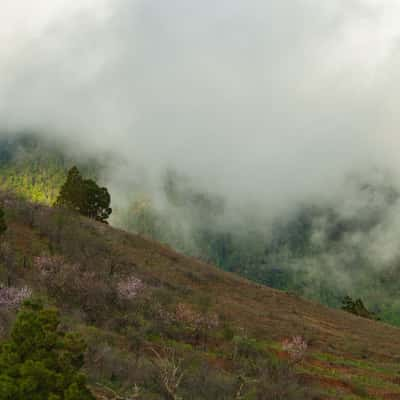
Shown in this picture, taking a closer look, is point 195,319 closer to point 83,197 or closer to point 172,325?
point 172,325

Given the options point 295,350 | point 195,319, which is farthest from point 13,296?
point 295,350

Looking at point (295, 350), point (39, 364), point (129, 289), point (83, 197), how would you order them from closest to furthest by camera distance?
point (39, 364) → point (295, 350) → point (129, 289) → point (83, 197)

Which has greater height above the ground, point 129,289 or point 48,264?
point 129,289

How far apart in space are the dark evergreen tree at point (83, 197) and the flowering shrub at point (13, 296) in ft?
133

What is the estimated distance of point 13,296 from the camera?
24969mm

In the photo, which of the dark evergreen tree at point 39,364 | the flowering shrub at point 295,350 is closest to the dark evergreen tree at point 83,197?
the flowering shrub at point 295,350

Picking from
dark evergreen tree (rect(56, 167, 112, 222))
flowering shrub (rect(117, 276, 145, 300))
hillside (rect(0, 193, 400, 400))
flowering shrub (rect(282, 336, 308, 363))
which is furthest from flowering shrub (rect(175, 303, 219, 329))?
dark evergreen tree (rect(56, 167, 112, 222))

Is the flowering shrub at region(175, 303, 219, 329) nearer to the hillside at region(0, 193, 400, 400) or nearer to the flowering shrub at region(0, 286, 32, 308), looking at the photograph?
the hillside at region(0, 193, 400, 400)

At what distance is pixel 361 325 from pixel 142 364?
132 ft

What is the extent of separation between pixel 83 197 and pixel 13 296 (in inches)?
1748

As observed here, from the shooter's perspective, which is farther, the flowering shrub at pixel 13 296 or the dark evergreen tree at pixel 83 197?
the dark evergreen tree at pixel 83 197

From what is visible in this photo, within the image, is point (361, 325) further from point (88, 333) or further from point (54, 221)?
point (88, 333)

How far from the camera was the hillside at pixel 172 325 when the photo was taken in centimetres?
2158

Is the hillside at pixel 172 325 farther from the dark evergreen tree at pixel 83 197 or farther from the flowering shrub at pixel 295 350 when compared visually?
the dark evergreen tree at pixel 83 197
